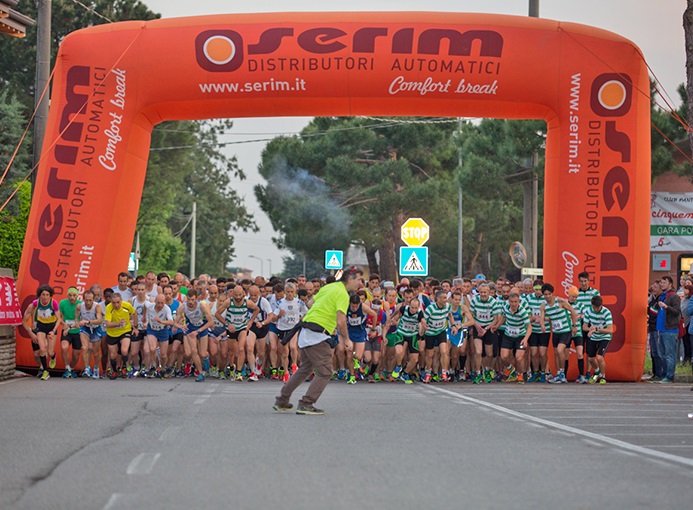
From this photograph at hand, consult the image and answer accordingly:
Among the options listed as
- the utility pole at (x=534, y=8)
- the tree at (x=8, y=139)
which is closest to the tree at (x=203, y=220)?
the tree at (x=8, y=139)

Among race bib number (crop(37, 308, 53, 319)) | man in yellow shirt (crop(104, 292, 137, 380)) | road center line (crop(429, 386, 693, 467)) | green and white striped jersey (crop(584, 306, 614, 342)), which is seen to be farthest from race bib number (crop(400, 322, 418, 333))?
race bib number (crop(37, 308, 53, 319))

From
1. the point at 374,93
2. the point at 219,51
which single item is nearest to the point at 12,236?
the point at 219,51

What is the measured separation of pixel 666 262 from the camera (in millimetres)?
28250

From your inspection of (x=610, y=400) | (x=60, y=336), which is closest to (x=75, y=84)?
(x=60, y=336)

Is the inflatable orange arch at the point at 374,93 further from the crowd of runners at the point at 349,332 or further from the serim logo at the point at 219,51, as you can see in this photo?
the crowd of runners at the point at 349,332

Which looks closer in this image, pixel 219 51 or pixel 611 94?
pixel 219 51

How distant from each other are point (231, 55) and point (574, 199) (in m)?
6.48

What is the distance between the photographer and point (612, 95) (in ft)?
68.7

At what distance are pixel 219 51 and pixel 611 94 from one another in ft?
22.5

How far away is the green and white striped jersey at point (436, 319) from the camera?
69.9 ft

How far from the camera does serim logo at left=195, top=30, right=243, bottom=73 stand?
68.3 feet

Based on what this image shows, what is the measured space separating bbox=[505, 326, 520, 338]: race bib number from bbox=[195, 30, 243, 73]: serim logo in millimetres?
6687

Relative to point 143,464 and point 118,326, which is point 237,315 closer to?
point 118,326

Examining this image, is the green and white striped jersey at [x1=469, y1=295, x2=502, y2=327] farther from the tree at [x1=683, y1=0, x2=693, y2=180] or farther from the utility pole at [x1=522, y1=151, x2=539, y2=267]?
the utility pole at [x1=522, y1=151, x2=539, y2=267]
